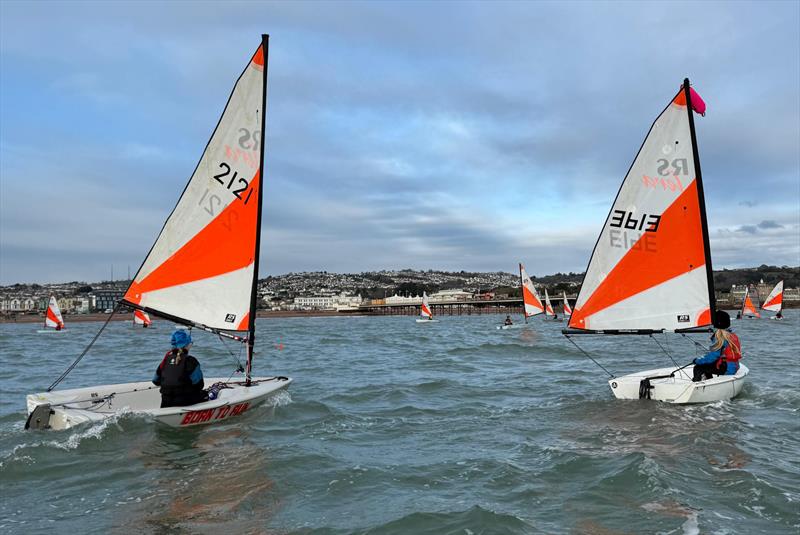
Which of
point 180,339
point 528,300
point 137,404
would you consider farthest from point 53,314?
point 180,339

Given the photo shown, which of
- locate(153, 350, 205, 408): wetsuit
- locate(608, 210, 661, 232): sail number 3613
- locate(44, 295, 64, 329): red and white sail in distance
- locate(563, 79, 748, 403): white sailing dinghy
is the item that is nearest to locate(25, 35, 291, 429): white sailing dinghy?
locate(153, 350, 205, 408): wetsuit

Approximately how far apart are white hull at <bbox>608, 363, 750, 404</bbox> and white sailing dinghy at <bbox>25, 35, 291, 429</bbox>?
7.19 metres

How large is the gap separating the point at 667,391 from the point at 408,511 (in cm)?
728

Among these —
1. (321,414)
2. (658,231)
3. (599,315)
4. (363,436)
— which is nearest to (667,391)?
(599,315)

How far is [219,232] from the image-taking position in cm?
1095

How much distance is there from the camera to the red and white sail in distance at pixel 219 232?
10.5 metres

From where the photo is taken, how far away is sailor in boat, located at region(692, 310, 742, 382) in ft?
38.2

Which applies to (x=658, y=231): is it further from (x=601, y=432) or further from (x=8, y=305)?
(x=8, y=305)

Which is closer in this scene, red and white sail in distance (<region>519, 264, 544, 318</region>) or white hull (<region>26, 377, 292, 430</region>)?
white hull (<region>26, 377, 292, 430</region>)

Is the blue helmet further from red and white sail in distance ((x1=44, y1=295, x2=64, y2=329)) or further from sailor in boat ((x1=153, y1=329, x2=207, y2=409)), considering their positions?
red and white sail in distance ((x1=44, y1=295, x2=64, y2=329))

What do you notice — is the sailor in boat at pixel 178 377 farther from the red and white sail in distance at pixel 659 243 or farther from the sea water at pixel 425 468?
the red and white sail in distance at pixel 659 243

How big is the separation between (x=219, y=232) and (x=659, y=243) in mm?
8987

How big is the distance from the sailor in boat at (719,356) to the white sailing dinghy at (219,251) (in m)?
8.79

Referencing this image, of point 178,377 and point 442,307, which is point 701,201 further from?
point 442,307
